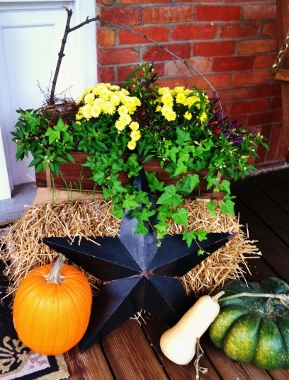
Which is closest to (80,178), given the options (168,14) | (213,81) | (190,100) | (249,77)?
(190,100)

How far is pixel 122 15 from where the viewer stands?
193cm

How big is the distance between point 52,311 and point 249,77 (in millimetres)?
1815

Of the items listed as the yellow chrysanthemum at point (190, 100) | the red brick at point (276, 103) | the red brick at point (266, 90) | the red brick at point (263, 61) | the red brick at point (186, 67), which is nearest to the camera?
the yellow chrysanthemum at point (190, 100)

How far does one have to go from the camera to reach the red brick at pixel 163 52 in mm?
2086

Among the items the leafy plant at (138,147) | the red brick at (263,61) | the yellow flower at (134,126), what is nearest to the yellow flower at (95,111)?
the leafy plant at (138,147)

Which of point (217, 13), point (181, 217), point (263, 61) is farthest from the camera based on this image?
point (263, 61)

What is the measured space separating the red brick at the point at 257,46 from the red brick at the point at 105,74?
Result: 80 cm

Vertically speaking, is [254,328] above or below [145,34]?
below

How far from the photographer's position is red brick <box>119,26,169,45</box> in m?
1.98

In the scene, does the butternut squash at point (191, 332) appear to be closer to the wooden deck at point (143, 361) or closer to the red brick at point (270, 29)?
the wooden deck at point (143, 361)

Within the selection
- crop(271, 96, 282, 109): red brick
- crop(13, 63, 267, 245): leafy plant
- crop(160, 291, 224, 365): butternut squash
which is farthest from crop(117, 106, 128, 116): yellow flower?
crop(271, 96, 282, 109): red brick

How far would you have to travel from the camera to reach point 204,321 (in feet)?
4.82

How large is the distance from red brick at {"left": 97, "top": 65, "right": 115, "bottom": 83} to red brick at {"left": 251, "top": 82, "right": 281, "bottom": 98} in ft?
3.12

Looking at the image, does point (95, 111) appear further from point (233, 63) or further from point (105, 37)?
point (233, 63)
